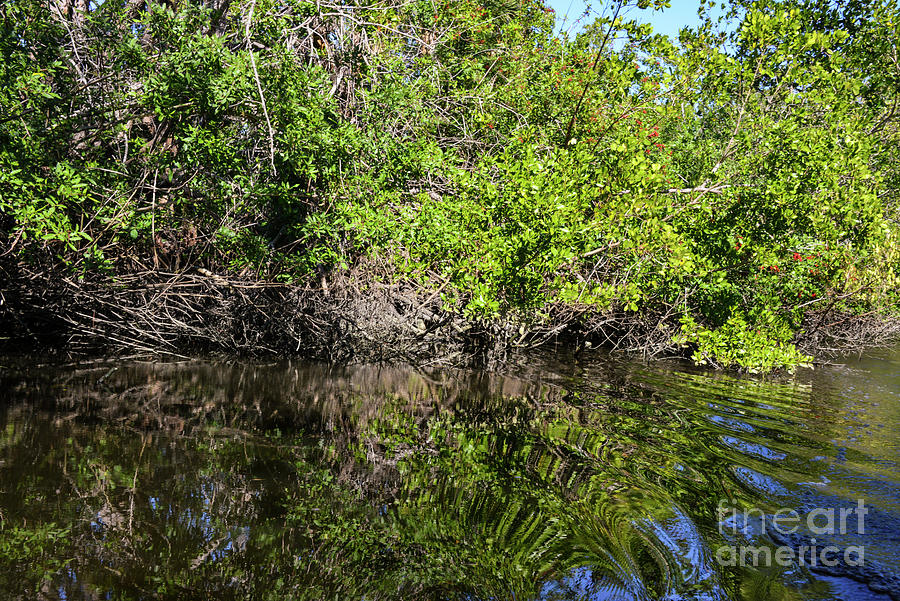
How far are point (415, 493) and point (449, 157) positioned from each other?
4.92 metres

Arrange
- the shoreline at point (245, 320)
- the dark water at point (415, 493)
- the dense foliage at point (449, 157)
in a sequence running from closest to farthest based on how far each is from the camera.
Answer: the dark water at point (415, 493) → the dense foliage at point (449, 157) → the shoreline at point (245, 320)

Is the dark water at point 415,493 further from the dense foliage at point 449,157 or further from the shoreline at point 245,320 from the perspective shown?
the dense foliage at point 449,157

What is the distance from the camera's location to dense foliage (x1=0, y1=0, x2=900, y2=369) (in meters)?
6.45

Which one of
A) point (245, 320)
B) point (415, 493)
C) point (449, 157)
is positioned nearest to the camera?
point (415, 493)

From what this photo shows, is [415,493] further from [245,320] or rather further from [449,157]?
[245,320]

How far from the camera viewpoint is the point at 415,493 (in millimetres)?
4453

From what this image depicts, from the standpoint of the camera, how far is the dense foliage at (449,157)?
645 centimetres

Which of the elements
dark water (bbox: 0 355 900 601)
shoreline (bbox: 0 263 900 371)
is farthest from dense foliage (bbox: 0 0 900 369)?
dark water (bbox: 0 355 900 601)

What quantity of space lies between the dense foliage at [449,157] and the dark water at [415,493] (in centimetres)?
164

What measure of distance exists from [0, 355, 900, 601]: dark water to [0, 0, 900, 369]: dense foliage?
1.64m

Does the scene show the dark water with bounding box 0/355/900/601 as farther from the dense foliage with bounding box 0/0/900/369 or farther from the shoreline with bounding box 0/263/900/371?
the dense foliage with bounding box 0/0/900/369

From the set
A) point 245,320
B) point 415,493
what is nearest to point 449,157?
point 245,320

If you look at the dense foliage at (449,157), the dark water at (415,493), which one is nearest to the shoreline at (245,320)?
the dense foliage at (449,157)

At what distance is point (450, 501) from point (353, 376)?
170 inches
